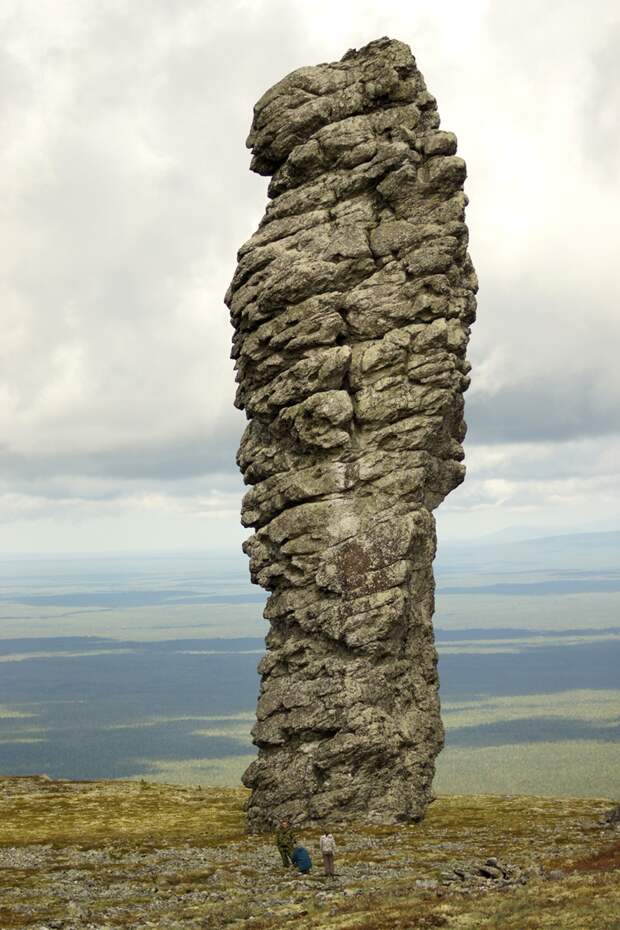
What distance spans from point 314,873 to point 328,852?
277 cm

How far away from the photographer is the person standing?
53.1 meters

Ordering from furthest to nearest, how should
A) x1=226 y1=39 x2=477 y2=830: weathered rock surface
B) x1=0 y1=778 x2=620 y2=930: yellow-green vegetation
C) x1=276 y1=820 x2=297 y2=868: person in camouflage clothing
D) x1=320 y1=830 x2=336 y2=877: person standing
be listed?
x1=226 y1=39 x2=477 y2=830: weathered rock surface → x1=276 y1=820 x2=297 y2=868: person in camouflage clothing → x1=320 y1=830 x2=336 y2=877: person standing → x1=0 y1=778 x2=620 y2=930: yellow-green vegetation

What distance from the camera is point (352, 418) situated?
2891 inches

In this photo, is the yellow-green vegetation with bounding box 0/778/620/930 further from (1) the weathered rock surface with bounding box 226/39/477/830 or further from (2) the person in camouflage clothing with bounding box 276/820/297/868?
(1) the weathered rock surface with bounding box 226/39/477/830

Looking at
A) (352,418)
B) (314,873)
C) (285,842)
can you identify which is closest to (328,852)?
(314,873)

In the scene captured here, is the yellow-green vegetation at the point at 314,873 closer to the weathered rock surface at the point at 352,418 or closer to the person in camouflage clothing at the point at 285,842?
the person in camouflage clothing at the point at 285,842

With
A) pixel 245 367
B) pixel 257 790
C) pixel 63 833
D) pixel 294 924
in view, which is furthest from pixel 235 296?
pixel 294 924

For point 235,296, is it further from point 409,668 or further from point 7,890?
point 7,890

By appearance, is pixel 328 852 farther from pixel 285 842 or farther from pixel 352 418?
pixel 352 418

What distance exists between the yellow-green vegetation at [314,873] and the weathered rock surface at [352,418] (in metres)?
6.56

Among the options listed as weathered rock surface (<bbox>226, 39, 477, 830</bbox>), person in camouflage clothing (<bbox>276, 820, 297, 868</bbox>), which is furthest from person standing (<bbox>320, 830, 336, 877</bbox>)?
weathered rock surface (<bbox>226, 39, 477, 830</bbox>)

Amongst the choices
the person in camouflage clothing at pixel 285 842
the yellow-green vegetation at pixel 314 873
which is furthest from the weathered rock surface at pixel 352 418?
the person in camouflage clothing at pixel 285 842

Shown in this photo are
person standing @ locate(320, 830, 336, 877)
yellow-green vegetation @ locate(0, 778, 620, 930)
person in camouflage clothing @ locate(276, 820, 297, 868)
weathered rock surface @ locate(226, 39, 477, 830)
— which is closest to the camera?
yellow-green vegetation @ locate(0, 778, 620, 930)

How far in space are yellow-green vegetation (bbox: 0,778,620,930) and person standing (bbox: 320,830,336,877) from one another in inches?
25.7
